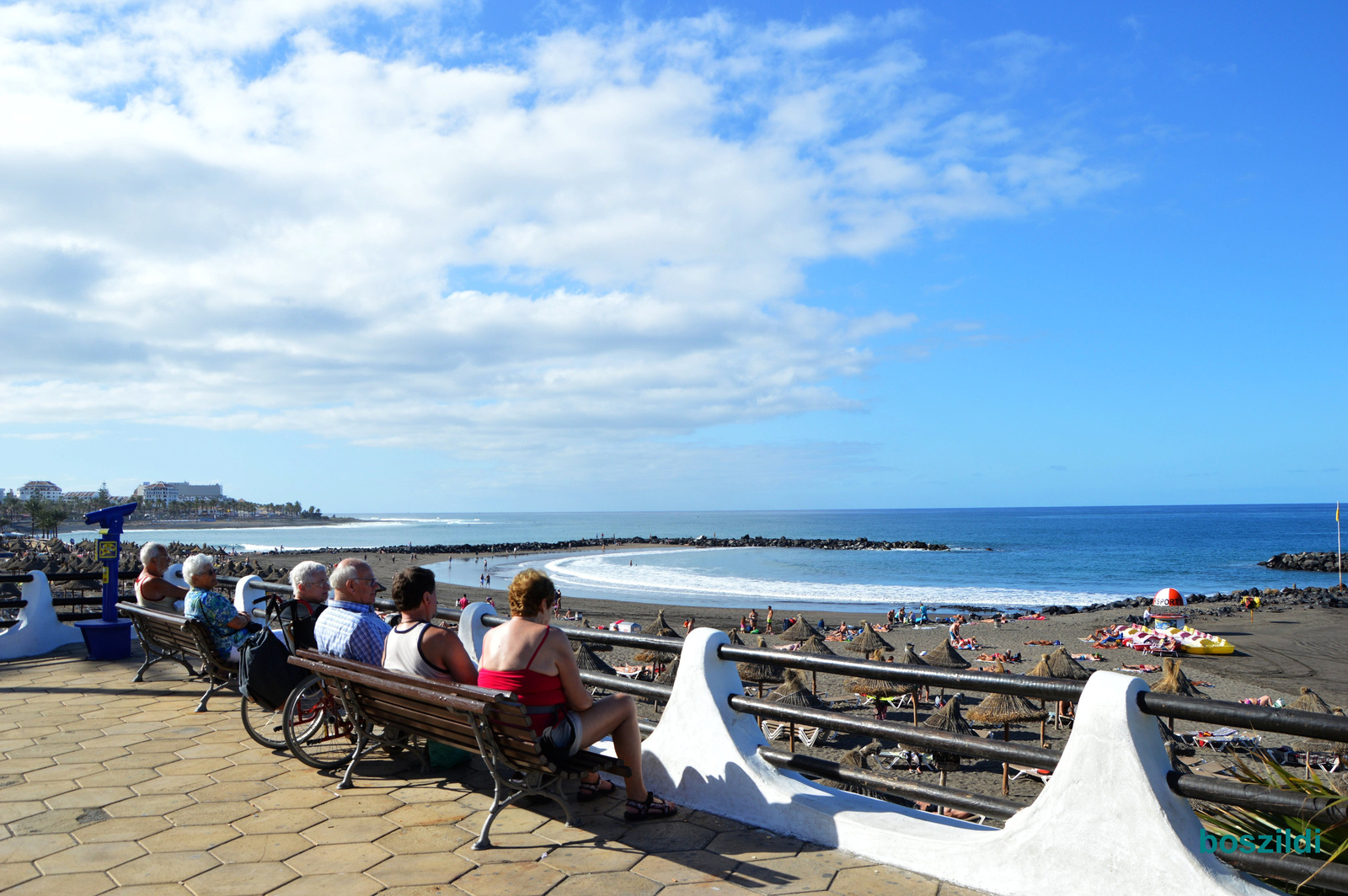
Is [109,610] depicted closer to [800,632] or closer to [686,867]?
[686,867]

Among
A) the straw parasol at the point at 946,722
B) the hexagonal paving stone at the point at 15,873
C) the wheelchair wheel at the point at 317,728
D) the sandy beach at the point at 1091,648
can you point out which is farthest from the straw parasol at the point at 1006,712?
the hexagonal paving stone at the point at 15,873

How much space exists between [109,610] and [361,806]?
580cm

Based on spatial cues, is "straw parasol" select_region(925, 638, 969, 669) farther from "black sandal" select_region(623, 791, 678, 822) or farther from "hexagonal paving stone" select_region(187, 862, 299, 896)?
"hexagonal paving stone" select_region(187, 862, 299, 896)

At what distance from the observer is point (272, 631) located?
4.69 meters

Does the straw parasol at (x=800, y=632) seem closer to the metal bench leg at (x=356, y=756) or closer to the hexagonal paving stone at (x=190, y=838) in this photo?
the metal bench leg at (x=356, y=756)

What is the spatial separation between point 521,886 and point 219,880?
1077 mm

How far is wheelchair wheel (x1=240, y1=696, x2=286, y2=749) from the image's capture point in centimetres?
458

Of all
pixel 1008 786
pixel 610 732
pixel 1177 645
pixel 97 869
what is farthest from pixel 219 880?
pixel 1177 645

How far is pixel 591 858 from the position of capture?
3084 mm

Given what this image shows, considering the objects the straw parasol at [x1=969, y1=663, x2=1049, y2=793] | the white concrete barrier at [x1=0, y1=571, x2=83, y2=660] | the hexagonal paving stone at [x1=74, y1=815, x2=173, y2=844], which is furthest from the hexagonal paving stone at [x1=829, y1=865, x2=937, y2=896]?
the straw parasol at [x1=969, y1=663, x2=1049, y2=793]

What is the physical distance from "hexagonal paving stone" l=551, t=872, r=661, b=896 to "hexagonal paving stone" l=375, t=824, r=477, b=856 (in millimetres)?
590

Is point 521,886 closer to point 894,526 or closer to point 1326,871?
point 1326,871

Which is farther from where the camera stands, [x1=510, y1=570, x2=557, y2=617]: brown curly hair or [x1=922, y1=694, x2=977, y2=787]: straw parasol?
[x1=922, y1=694, x2=977, y2=787]: straw parasol

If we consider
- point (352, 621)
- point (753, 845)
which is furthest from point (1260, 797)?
point (352, 621)
